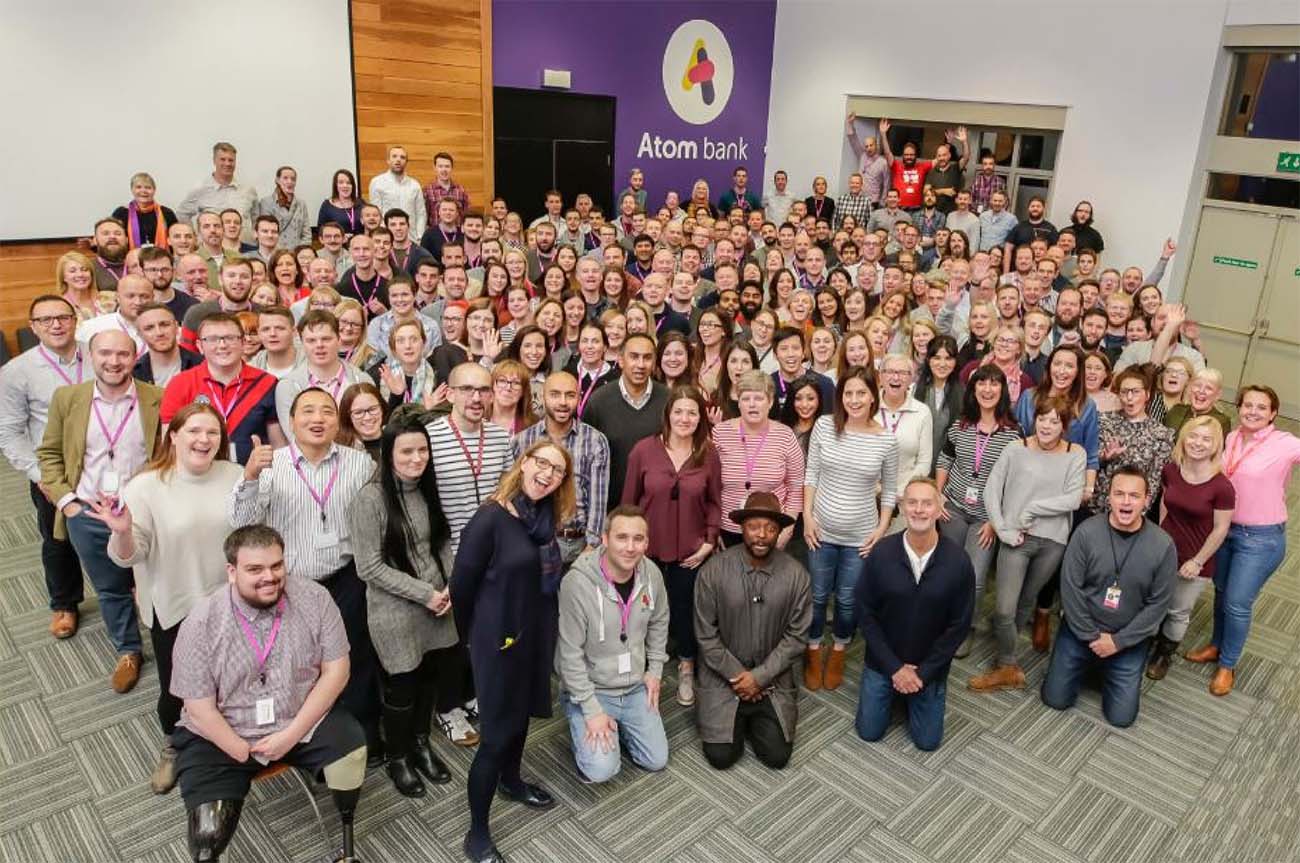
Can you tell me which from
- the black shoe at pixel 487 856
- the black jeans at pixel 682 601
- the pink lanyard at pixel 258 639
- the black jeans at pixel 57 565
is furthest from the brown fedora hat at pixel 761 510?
the black jeans at pixel 57 565

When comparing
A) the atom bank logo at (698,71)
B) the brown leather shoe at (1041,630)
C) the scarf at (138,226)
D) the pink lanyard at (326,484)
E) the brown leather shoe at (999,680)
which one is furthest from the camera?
the atom bank logo at (698,71)

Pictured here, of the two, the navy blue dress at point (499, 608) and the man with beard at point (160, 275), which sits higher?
the man with beard at point (160, 275)

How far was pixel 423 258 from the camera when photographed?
6785mm

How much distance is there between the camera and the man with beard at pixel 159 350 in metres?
4.19

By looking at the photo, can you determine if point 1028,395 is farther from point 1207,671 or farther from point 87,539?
point 87,539

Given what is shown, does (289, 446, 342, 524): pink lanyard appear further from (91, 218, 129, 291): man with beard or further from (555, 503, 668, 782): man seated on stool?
(91, 218, 129, 291): man with beard

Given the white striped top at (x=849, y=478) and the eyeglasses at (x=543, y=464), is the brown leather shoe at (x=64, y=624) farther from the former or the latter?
the white striped top at (x=849, y=478)

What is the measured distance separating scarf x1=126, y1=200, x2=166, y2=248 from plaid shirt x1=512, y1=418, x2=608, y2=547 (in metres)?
4.98

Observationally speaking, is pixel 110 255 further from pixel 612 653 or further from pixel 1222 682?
pixel 1222 682

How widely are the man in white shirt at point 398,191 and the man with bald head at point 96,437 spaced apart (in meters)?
5.17

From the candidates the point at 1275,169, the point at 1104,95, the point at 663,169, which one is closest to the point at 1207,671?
the point at 1275,169

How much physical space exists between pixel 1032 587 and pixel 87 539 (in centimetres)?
436

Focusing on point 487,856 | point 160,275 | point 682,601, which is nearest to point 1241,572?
point 682,601

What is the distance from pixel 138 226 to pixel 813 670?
6.25 m
